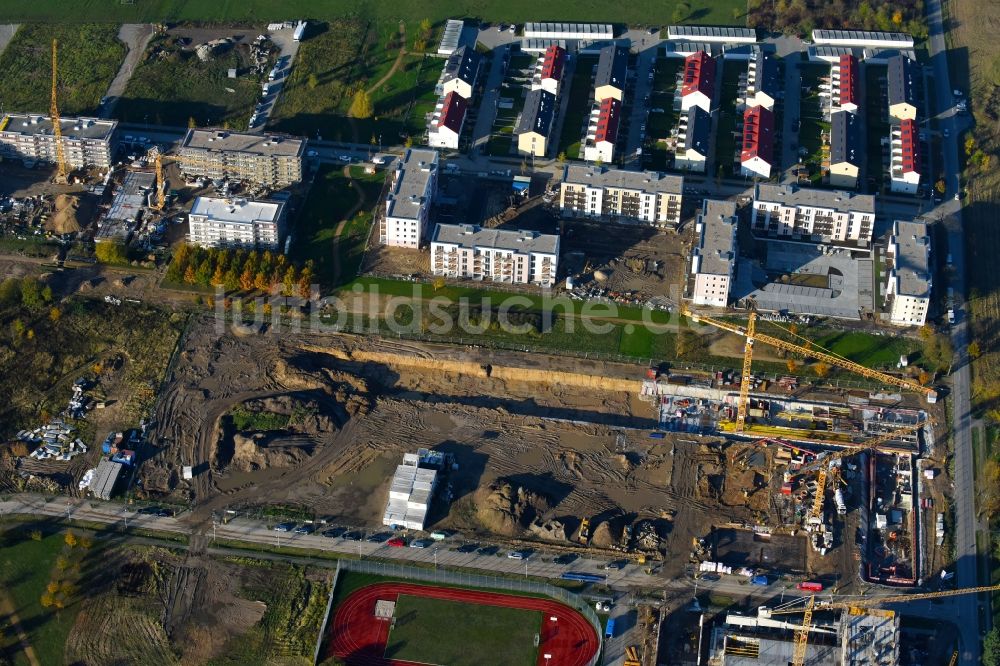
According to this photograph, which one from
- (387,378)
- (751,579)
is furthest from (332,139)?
(751,579)

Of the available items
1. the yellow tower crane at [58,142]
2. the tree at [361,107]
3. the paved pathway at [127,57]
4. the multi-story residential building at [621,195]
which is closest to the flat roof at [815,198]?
the multi-story residential building at [621,195]

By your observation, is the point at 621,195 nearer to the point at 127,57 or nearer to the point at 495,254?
the point at 495,254

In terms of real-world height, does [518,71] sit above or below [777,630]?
above

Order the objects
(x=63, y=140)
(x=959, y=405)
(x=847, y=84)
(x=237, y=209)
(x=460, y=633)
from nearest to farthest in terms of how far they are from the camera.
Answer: (x=460, y=633) → (x=959, y=405) → (x=237, y=209) → (x=63, y=140) → (x=847, y=84)

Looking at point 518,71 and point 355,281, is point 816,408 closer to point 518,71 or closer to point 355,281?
point 355,281

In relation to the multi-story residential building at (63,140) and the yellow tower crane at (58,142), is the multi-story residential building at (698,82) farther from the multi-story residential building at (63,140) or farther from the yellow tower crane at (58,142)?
the yellow tower crane at (58,142)

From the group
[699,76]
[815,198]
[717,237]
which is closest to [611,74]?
[699,76]
